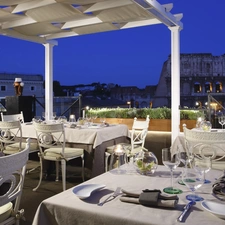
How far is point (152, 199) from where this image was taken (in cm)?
134

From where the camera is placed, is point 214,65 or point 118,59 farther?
point 118,59

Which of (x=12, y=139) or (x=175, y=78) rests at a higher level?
(x=175, y=78)

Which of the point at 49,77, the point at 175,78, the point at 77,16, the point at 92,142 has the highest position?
the point at 77,16

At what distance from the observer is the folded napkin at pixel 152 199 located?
1321 mm

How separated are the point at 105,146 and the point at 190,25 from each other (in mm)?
28626

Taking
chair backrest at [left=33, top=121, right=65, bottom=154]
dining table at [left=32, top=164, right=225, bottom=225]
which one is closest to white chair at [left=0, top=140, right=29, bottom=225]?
dining table at [left=32, top=164, right=225, bottom=225]

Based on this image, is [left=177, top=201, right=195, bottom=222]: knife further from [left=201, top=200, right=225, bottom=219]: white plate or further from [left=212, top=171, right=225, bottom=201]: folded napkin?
[left=212, top=171, right=225, bottom=201]: folded napkin

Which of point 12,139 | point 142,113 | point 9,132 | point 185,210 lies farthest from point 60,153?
point 142,113

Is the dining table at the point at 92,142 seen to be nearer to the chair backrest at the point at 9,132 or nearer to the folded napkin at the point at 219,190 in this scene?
the chair backrest at the point at 9,132

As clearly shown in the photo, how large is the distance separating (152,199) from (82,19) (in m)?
5.25

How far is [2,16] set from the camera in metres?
5.78

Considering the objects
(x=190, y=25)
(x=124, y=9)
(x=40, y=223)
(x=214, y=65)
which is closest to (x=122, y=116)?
(x=124, y=9)

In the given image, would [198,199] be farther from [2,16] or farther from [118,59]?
[118,59]

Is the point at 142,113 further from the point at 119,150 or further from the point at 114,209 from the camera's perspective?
the point at 114,209
